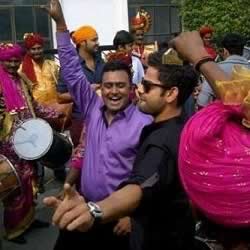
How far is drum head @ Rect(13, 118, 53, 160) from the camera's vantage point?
5176mm

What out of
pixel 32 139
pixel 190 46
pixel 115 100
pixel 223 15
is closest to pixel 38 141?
pixel 32 139

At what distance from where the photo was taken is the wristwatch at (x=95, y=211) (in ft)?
5.90

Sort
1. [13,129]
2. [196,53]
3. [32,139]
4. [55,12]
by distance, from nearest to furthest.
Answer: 1. [196,53]
2. [55,12]
3. [13,129]
4. [32,139]

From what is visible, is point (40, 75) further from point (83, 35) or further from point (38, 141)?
point (38, 141)

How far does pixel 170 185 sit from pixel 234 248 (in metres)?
0.90

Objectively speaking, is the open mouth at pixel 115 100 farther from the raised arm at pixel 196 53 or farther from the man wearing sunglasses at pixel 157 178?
the raised arm at pixel 196 53

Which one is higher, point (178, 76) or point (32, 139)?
point (178, 76)

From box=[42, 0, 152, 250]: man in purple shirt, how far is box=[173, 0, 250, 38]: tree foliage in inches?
458

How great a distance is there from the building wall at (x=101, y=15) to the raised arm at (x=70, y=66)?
13122 mm

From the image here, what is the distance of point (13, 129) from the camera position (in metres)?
5.19

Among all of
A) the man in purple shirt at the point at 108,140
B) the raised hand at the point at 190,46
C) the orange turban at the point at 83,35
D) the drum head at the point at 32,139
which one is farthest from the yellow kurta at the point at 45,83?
the raised hand at the point at 190,46

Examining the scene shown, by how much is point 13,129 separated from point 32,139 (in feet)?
0.63

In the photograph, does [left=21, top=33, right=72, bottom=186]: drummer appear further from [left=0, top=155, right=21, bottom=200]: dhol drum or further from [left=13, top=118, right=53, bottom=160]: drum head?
[left=0, top=155, right=21, bottom=200]: dhol drum

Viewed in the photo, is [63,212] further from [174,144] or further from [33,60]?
[33,60]
